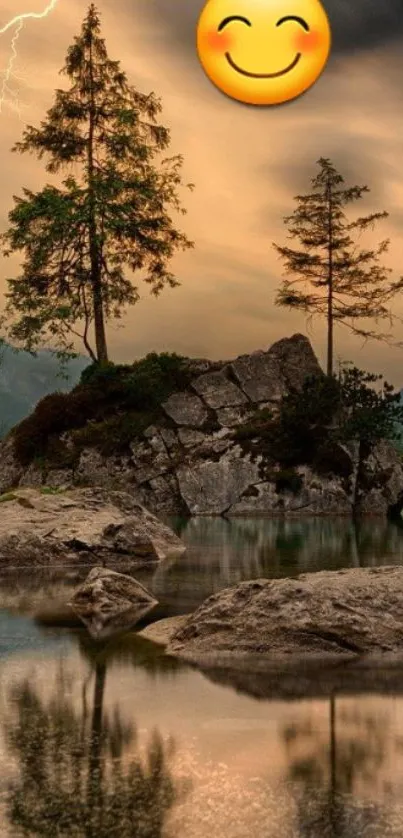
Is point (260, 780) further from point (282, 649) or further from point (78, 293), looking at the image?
point (78, 293)

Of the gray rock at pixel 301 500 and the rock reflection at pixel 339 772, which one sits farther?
the gray rock at pixel 301 500

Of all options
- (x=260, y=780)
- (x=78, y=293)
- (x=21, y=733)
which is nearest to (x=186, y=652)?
(x=21, y=733)

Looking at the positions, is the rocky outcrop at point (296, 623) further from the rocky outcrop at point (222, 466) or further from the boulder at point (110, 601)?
the rocky outcrop at point (222, 466)

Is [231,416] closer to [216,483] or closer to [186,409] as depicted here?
[186,409]

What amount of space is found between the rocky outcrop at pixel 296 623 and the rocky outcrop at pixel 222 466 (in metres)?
26.2

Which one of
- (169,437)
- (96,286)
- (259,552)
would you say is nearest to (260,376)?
(169,437)

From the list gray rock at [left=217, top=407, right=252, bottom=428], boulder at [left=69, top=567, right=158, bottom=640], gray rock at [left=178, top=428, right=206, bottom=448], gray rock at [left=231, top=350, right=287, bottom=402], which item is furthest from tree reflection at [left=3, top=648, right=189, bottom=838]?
gray rock at [left=231, top=350, right=287, bottom=402]

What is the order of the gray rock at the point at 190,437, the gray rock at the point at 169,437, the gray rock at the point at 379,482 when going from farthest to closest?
the gray rock at the point at 169,437
the gray rock at the point at 190,437
the gray rock at the point at 379,482

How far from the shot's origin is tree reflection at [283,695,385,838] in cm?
421

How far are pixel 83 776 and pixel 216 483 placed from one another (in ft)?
104

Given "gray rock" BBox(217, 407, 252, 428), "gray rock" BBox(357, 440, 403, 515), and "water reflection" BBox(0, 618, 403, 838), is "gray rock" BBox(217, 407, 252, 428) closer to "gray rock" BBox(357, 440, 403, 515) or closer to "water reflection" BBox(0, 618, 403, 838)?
"gray rock" BBox(357, 440, 403, 515)

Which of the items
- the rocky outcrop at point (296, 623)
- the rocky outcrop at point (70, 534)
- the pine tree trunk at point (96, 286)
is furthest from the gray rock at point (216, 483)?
the rocky outcrop at point (296, 623)

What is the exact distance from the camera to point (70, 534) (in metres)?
15.9

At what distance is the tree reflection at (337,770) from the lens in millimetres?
4207
